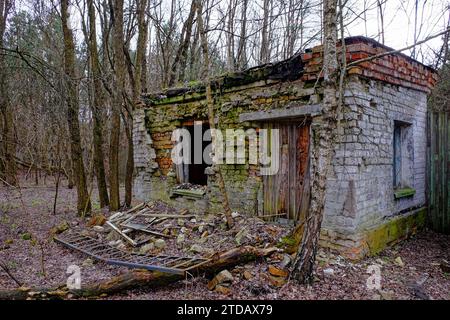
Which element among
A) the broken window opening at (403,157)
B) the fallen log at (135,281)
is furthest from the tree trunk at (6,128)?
the broken window opening at (403,157)

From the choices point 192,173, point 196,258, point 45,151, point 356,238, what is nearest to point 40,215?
point 45,151

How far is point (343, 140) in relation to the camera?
411 cm

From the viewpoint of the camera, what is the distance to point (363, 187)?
4.19 m

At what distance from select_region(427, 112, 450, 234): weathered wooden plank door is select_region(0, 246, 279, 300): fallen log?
4105 mm

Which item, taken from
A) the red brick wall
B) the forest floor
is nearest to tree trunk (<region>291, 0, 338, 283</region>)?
the forest floor

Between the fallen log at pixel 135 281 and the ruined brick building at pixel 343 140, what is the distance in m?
1.31

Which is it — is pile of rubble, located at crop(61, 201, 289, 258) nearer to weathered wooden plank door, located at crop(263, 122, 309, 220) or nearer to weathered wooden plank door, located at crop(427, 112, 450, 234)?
weathered wooden plank door, located at crop(263, 122, 309, 220)

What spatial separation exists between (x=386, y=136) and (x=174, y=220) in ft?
Answer: 12.4

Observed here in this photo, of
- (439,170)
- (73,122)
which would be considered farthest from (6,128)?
(439,170)

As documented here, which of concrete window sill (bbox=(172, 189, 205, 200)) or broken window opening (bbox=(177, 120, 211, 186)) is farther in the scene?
broken window opening (bbox=(177, 120, 211, 186))

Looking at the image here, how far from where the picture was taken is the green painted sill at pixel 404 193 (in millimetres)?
5020

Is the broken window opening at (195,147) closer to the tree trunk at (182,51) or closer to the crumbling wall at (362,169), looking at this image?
the crumbling wall at (362,169)

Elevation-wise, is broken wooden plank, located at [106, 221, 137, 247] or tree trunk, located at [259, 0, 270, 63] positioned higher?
tree trunk, located at [259, 0, 270, 63]

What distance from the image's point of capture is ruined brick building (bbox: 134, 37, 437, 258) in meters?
4.09
